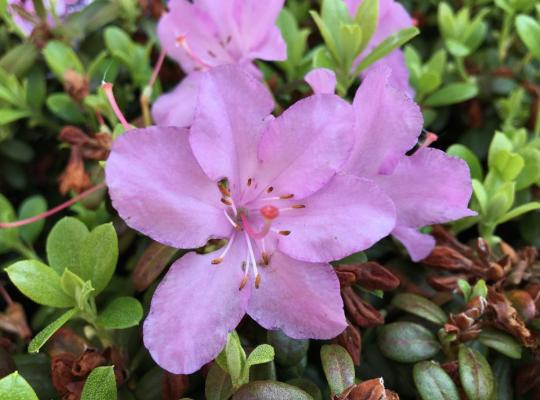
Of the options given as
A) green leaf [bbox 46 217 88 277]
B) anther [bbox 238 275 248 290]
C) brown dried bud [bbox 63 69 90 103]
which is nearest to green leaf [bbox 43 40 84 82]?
brown dried bud [bbox 63 69 90 103]

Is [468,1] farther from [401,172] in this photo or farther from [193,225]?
[193,225]

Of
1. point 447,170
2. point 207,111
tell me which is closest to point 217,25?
point 207,111

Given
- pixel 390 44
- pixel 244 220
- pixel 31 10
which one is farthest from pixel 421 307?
pixel 31 10

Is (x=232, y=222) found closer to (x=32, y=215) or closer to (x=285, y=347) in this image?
(x=285, y=347)

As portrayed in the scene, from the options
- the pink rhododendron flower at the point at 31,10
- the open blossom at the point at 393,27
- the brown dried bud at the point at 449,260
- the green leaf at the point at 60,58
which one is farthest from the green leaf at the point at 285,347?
the pink rhododendron flower at the point at 31,10

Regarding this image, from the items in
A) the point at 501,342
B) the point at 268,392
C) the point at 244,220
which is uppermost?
the point at 244,220

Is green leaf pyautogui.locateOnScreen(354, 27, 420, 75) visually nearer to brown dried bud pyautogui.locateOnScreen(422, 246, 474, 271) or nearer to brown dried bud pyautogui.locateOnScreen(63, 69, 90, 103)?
brown dried bud pyautogui.locateOnScreen(422, 246, 474, 271)

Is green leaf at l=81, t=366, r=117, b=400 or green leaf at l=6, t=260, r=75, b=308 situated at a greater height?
green leaf at l=6, t=260, r=75, b=308

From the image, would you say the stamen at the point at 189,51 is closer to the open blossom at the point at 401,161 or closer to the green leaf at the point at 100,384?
the open blossom at the point at 401,161
